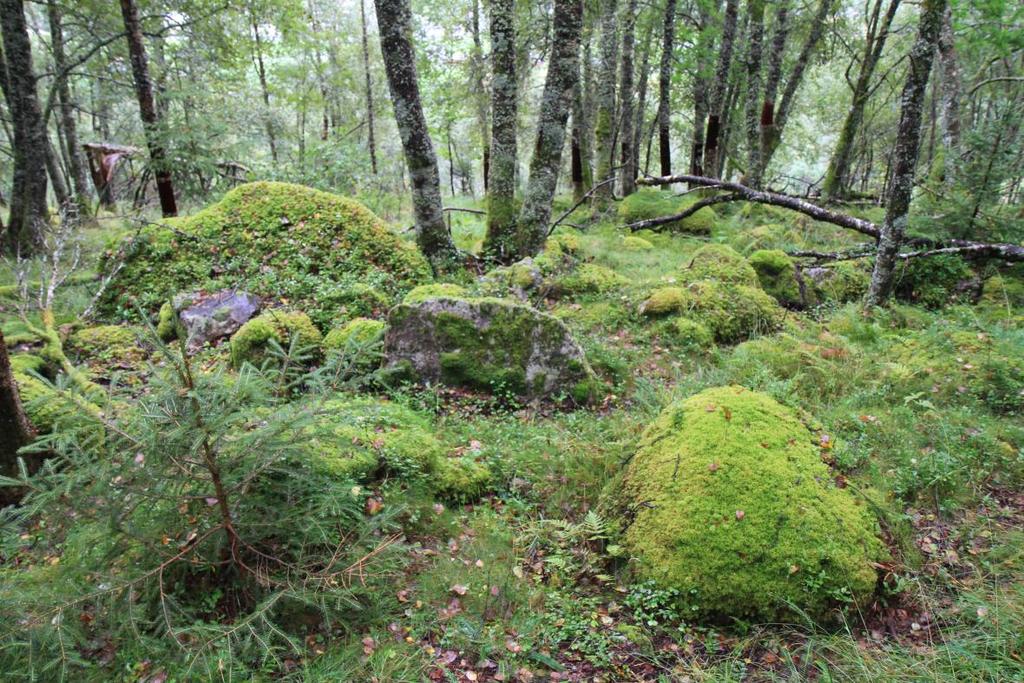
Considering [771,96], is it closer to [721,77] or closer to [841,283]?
[721,77]

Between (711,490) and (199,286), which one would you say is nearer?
(711,490)

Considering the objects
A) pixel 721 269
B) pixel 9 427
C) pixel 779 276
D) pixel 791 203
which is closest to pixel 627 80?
pixel 791 203

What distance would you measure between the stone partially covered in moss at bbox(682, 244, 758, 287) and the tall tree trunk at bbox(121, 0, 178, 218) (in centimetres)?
1000

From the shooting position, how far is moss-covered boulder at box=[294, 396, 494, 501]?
396 cm

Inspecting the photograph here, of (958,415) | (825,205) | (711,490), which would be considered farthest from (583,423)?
(825,205)

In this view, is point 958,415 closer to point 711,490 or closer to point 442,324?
point 711,490

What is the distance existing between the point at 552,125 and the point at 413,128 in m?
2.25

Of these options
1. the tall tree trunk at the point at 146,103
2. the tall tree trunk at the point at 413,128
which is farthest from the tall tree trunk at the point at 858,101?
the tall tree trunk at the point at 146,103

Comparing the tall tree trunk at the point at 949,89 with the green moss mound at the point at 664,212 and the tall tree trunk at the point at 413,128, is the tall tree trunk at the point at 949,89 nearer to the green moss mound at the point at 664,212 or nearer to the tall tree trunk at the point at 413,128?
the green moss mound at the point at 664,212

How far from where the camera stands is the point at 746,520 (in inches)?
132

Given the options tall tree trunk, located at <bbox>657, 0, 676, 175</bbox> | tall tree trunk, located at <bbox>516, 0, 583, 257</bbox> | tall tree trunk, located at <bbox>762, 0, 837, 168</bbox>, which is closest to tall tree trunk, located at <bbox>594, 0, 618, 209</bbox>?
tall tree trunk, located at <bbox>657, 0, 676, 175</bbox>

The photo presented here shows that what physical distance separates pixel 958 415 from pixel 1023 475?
70 centimetres

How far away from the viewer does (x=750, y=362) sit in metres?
5.97

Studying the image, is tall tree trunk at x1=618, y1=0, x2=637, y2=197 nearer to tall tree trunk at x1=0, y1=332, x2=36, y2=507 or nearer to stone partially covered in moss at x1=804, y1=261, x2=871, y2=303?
stone partially covered in moss at x1=804, y1=261, x2=871, y2=303
